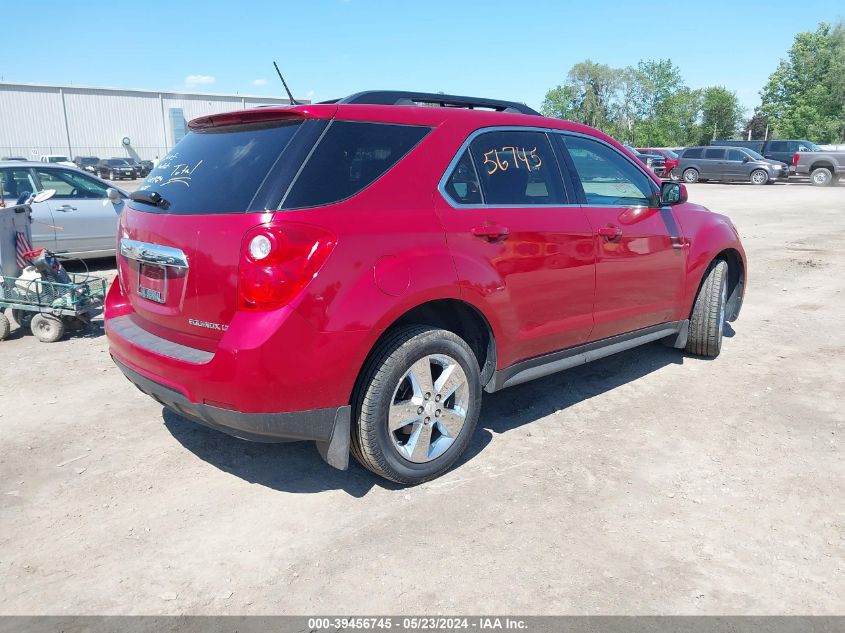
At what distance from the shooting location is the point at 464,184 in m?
3.42

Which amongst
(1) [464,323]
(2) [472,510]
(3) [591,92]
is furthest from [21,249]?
(3) [591,92]

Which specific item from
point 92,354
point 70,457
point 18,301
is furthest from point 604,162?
point 18,301

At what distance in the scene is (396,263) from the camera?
3.00 meters

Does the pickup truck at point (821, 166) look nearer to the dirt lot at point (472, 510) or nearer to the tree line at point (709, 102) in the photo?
the dirt lot at point (472, 510)

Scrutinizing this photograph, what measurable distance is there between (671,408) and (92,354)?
183 inches

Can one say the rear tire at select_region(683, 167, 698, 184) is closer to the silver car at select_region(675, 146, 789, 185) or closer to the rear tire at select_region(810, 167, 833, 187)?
the silver car at select_region(675, 146, 789, 185)

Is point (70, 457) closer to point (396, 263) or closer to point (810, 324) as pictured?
point (396, 263)

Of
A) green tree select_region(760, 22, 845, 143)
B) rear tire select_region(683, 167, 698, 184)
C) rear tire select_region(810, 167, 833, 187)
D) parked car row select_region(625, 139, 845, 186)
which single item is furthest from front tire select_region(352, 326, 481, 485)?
green tree select_region(760, 22, 845, 143)

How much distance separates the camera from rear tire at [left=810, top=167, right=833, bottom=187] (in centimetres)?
2998

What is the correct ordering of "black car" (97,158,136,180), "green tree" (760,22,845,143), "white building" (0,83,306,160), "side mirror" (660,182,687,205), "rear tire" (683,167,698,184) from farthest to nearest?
"green tree" (760,22,845,143)
"white building" (0,83,306,160)
"black car" (97,158,136,180)
"rear tire" (683,167,698,184)
"side mirror" (660,182,687,205)

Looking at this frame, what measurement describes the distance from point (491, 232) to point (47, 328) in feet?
14.8

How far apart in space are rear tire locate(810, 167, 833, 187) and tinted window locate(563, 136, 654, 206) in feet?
101

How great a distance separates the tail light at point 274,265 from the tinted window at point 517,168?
1164mm

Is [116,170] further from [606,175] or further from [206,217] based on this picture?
[206,217]
